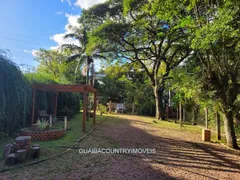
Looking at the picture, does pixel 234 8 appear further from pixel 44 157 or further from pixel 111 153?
pixel 44 157

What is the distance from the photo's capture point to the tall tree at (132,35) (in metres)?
10.4

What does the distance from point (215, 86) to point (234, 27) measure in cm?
230

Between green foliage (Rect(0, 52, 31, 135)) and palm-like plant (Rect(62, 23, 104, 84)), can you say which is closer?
green foliage (Rect(0, 52, 31, 135))

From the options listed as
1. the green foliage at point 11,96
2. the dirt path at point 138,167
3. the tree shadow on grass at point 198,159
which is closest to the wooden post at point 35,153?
the dirt path at point 138,167

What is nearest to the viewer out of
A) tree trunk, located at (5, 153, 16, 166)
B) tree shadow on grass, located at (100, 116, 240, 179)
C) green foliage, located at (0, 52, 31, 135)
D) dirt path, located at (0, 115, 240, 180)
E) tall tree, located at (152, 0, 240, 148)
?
dirt path, located at (0, 115, 240, 180)

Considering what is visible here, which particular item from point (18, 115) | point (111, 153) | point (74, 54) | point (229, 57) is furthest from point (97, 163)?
point (74, 54)

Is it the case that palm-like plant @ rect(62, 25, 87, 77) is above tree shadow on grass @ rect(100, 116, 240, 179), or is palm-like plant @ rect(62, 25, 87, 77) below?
above

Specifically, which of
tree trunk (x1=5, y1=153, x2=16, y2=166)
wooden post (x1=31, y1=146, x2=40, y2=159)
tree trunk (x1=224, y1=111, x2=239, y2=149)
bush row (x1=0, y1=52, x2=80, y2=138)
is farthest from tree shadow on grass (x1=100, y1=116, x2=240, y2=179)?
bush row (x1=0, y1=52, x2=80, y2=138)

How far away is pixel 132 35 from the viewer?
11.7 metres

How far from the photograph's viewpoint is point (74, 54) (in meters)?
14.2

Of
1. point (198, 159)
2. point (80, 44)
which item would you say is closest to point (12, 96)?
point (198, 159)

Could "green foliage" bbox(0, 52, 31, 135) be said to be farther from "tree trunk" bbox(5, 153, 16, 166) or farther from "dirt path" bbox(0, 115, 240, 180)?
"dirt path" bbox(0, 115, 240, 180)

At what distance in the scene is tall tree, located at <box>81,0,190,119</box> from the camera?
34.2 ft

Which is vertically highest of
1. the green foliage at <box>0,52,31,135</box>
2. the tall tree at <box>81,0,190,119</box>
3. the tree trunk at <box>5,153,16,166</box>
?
the tall tree at <box>81,0,190,119</box>
